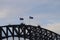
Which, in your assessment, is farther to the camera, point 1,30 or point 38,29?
point 38,29

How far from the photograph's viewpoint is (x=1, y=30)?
4692 inches

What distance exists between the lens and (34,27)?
14038 cm

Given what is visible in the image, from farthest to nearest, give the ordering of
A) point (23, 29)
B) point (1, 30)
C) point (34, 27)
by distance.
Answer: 1. point (34, 27)
2. point (23, 29)
3. point (1, 30)

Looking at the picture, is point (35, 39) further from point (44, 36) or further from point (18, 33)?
point (18, 33)

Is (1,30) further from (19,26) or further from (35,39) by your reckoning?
(35,39)

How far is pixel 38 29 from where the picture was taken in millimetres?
146250

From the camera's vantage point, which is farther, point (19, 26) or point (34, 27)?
point (34, 27)

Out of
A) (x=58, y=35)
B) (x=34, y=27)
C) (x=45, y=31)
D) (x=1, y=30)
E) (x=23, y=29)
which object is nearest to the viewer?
(x=1, y=30)

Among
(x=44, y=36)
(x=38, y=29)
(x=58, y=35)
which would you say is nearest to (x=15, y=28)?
(x=38, y=29)

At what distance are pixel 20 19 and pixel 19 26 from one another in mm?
2683

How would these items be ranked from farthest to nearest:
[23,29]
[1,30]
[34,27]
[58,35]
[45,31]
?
[58,35] < [45,31] < [34,27] < [23,29] < [1,30]

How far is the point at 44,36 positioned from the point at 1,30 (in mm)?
42425

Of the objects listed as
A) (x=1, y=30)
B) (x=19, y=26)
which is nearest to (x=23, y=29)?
(x=19, y=26)

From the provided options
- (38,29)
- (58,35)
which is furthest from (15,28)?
(58,35)
